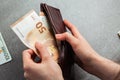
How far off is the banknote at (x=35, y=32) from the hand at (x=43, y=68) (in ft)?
0.17

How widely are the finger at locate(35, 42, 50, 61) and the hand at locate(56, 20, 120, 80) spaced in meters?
0.10

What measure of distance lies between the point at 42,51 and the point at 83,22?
12.4 inches

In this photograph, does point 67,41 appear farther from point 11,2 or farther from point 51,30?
point 11,2

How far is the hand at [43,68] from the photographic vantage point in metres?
→ 0.74

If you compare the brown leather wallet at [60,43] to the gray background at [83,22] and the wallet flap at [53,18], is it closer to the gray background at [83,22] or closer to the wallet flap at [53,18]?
the wallet flap at [53,18]

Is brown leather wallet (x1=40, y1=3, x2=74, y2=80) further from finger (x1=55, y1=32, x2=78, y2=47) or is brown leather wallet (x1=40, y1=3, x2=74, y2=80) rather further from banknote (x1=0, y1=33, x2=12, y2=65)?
banknote (x1=0, y1=33, x2=12, y2=65)

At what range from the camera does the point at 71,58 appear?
88cm

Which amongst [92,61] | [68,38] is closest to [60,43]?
[68,38]

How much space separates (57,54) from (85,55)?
0.10 metres

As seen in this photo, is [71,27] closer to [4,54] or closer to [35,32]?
[35,32]

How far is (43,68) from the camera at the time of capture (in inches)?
29.0

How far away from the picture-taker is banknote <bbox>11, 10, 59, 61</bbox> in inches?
31.8

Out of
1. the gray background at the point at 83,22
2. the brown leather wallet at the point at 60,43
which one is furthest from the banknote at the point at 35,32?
the gray background at the point at 83,22

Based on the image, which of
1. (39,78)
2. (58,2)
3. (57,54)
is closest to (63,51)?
(57,54)
